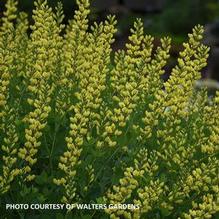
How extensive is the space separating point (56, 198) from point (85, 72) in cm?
66

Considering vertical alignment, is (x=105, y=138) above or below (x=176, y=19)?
below

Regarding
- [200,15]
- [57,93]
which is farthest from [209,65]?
[57,93]

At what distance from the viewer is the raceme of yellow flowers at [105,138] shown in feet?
9.79

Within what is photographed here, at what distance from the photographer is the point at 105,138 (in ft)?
10.5

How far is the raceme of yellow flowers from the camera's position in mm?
2984

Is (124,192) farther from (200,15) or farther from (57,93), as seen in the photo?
(200,15)

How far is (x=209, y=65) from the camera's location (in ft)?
41.1

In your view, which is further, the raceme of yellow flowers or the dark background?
the dark background

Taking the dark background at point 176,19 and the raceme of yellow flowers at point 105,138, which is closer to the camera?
the raceme of yellow flowers at point 105,138

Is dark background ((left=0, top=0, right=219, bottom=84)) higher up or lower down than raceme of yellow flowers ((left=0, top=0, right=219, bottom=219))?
higher up

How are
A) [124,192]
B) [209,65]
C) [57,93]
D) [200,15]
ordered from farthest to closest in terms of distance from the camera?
[200,15] → [209,65] → [57,93] → [124,192]

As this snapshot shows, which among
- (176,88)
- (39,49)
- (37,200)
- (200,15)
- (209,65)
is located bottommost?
Result: (37,200)

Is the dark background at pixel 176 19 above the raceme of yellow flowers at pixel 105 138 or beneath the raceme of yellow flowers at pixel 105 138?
above

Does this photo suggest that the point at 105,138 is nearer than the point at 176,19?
Yes
